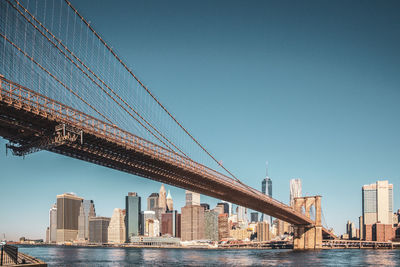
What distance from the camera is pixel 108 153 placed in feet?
123

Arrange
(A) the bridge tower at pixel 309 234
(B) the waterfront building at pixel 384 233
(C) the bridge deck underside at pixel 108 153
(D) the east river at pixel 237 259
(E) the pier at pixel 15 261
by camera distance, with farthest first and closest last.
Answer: (B) the waterfront building at pixel 384 233, (A) the bridge tower at pixel 309 234, (D) the east river at pixel 237 259, (C) the bridge deck underside at pixel 108 153, (E) the pier at pixel 15 261

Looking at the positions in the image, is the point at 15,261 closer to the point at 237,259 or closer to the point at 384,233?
the point at 237,259

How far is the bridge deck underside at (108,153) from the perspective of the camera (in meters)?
28.3

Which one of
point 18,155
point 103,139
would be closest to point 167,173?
point 103,139

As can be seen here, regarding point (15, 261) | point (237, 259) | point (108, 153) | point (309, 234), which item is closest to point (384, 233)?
point (309, 234)

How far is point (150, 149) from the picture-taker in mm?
39938

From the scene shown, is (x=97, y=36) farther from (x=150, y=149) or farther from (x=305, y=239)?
(x=305, y=239)

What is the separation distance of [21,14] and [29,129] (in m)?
7.45

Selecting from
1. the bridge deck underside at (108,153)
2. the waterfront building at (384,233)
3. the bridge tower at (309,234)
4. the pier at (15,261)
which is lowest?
the waterfront building at (384,233)

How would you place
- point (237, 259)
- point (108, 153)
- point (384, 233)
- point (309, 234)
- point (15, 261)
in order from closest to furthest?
point (15, 261) → point (108, 153) → point (237, 259) → point (309, 234) → point (384, 233)

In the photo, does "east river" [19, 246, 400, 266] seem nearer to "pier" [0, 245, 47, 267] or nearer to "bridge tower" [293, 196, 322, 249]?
"bridge tower" [293, 196, 322, 249]

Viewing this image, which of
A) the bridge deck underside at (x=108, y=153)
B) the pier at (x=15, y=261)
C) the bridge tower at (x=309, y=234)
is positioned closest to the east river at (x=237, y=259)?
the bridge deck underside at (x=108, y=153)

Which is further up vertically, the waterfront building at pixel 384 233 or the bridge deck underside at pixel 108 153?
the bridge deck underside at pixel 108 153

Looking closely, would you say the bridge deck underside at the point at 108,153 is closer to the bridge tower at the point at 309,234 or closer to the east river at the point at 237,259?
the east river at the point at 237,259
